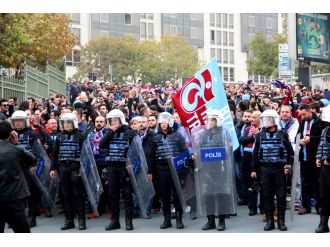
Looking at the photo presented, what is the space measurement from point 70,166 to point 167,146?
1625mm

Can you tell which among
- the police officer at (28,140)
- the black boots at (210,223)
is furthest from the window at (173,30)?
the black boots at (210,223)

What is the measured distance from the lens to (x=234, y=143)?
12.2m

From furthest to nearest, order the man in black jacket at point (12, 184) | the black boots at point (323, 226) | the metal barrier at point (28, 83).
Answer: the metal barrier at point (28, 83)
the black boots at point (323, 226)
the man in black jacket at point (12, 184)

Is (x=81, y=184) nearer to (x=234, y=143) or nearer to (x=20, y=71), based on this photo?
(x=234, y=143)

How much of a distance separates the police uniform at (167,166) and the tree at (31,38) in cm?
763

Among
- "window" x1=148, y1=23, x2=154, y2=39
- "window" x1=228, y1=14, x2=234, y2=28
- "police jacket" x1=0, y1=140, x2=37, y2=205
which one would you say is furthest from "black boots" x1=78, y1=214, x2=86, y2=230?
"window" x1=228, y1=14, x2=234, y2=28

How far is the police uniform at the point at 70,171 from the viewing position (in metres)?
12.2

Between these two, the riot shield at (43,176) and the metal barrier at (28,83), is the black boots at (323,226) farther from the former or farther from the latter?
the metal barrier at (28,83)

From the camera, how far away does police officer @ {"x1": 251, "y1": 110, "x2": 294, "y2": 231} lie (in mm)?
11227

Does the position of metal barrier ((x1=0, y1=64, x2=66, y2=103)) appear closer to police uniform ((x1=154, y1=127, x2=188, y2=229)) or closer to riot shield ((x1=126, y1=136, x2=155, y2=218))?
riot shield ((x1=126, y1=136, x2=155, y2=218))

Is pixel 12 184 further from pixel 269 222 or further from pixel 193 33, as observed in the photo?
pixel 193 33

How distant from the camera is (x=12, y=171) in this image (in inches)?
356

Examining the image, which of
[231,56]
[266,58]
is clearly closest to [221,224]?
[266,58]

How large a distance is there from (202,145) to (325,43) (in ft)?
98.0
